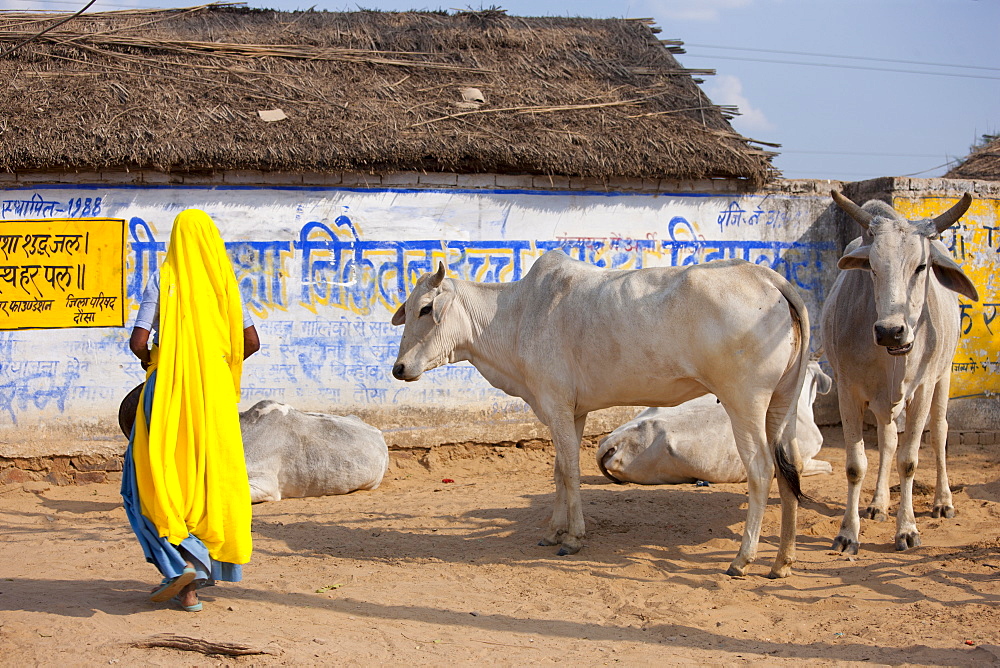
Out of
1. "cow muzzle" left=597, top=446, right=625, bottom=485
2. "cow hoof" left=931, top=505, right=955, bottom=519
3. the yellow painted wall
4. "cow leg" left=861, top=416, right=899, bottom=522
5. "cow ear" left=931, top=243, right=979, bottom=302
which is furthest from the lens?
the yellow painted wall

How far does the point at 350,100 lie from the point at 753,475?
6.05m

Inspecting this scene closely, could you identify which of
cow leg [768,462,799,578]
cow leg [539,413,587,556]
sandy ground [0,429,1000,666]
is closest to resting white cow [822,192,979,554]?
sandy ground [0,429,1000,666]

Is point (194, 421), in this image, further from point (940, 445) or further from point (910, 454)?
point (940, 445)

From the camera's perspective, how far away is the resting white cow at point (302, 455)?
7.42m

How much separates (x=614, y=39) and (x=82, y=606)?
9380 mm

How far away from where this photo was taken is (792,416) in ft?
17.7

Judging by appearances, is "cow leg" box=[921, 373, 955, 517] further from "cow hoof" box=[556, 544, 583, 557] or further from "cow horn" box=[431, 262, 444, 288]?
"cow horn" box=[431, 262, 444, 288]

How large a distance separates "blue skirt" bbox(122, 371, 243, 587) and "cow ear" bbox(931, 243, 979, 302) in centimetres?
438

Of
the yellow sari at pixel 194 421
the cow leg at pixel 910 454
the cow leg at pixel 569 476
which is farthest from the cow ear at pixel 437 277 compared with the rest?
the cow leg at pixel 910 454

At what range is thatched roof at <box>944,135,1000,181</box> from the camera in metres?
11.3

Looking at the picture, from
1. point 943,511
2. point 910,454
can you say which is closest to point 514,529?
point 910,454

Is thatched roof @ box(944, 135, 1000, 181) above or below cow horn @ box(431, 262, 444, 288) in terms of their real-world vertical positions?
above

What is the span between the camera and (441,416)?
8.75 m

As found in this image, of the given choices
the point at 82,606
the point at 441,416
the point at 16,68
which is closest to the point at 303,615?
the point at 82,606
